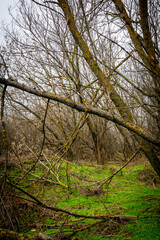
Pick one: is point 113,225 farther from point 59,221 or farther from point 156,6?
point 156,6

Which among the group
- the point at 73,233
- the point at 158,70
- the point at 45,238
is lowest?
the point at 73,233

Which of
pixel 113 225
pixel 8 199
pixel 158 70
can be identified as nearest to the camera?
pixel 113 225

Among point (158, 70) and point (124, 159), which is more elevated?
point (158, 70)

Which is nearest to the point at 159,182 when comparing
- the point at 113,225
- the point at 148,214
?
the point at 148,214

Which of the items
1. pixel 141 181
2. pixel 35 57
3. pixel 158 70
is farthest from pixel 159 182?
pixel 35 57

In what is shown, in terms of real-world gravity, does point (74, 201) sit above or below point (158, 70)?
below

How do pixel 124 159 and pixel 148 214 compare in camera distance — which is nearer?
pixel 148 214

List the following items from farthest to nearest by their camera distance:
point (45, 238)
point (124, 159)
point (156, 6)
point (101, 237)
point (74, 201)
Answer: point (124, 159) → point (156, 6) → point (74, 201) → point (101, 237) → point (45, 238)

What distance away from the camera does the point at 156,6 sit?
11.8 feet

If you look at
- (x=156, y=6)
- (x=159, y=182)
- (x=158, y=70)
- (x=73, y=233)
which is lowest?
(x=159, y=182)

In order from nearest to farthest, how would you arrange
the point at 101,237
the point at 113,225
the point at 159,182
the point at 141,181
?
the point at 101,237 → the point at 113,225 → the point at 159,182 → the point at 141,181

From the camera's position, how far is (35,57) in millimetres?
4852

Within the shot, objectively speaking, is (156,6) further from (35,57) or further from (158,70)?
(35,57)

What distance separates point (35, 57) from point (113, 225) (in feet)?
16.0
